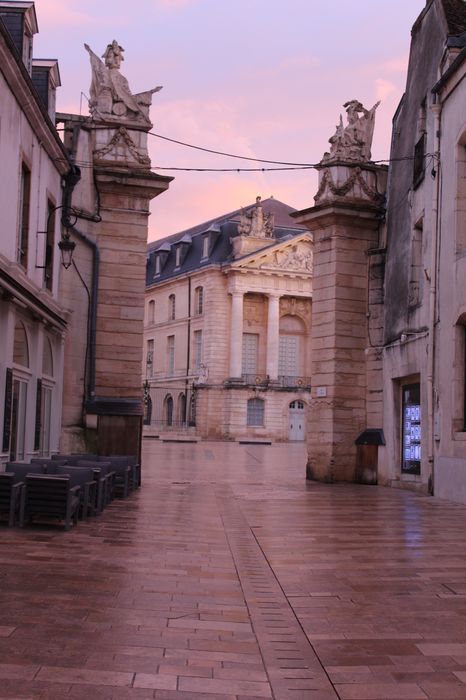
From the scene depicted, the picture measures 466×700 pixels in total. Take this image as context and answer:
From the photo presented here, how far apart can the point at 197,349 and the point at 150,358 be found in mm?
7277

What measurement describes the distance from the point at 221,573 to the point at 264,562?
761 mm

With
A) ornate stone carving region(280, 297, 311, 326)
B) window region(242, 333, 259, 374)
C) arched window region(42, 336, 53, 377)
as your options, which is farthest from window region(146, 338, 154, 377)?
arched window region(42, 336, 53, 377)

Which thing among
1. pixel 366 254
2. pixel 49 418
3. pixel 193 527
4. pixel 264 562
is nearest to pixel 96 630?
pixel 264 562

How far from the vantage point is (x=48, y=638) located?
5.29m

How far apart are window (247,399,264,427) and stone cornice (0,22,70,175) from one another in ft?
153

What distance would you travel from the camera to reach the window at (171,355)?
229 feet

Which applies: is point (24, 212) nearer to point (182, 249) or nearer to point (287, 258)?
point (287, 258)

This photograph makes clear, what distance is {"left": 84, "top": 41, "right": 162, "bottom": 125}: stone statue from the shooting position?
18406 millimetres

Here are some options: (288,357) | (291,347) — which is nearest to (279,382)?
(288,357)

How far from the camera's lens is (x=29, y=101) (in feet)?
47.8

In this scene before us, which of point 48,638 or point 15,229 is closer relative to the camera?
point 48,638

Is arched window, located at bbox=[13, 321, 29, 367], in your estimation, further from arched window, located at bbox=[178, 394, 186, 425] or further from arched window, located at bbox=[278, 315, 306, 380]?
arched window, located at bbox=[278, 315, 306, 380]

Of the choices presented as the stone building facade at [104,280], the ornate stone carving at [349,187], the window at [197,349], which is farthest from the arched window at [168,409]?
the stone building facade at [104,280]

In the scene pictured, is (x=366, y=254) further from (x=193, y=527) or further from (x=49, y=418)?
(x=193, y=527)
